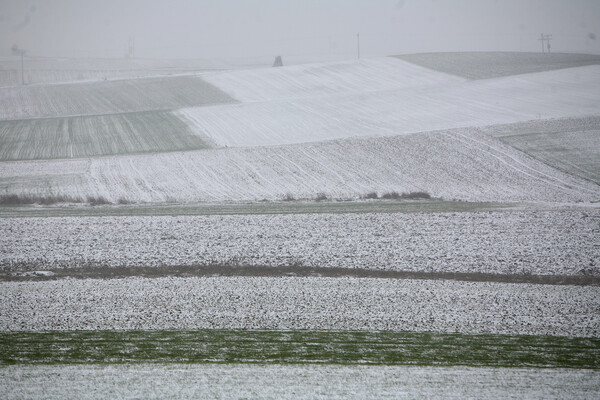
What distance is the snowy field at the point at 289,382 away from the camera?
11.6 meters

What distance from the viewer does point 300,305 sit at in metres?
16.7

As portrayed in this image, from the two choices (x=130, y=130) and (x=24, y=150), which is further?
(x=130, y=130)

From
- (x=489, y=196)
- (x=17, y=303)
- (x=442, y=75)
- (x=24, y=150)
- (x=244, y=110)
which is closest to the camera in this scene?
(x=17, y=303)

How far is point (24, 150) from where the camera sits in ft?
137

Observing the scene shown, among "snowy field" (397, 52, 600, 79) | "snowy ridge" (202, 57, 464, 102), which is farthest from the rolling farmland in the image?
"snowy field" (397, 52, 600, 79)

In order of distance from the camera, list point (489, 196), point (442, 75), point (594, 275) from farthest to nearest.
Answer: point (442, 75)
point (489, 196)
point (594, 275)

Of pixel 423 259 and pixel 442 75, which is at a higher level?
pixel 442 75

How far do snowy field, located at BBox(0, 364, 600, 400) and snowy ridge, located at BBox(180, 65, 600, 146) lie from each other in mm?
30500

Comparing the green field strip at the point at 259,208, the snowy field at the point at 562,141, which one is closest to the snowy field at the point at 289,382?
the green field strip at the point at 259,208

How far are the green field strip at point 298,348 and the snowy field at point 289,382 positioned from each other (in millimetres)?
367

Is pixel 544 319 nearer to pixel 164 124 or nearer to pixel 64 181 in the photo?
pixel 64 181

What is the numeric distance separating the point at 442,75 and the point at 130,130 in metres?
33.9

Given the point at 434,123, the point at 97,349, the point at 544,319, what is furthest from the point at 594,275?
the point at 434,123

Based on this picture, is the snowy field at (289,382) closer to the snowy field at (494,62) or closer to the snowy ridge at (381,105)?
the snowy ridge at (381,105)
